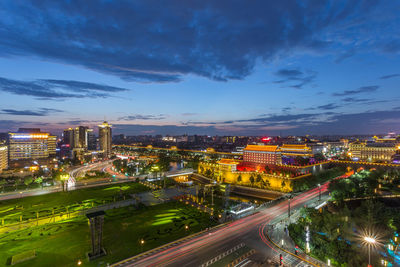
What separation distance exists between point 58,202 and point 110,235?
27.6 meters

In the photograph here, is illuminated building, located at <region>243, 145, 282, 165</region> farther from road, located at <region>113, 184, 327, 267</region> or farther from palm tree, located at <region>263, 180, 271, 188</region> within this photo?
road, located at <region>113, 184, 327, 267</region>

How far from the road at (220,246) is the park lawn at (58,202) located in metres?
30.4

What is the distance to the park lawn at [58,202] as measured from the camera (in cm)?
4547

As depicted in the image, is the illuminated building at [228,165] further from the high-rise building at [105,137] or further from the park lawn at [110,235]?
the high-rise building at [105,137]

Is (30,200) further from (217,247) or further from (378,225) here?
(378,225)

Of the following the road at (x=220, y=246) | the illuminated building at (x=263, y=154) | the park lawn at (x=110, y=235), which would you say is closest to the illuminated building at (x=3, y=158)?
the park lawn at (x=110, y=235)

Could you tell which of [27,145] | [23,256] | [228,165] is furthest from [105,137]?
[23,256]

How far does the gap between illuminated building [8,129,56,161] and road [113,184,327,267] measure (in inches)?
4314

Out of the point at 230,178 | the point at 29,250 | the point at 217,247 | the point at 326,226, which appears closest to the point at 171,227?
the point at 217,247

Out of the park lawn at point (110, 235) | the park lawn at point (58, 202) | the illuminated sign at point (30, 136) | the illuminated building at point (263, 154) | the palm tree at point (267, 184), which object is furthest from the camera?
the illuminated sign at point (30, 136)

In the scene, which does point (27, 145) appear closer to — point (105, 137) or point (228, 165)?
point (105, 137)

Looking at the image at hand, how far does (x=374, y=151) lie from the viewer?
116 meters

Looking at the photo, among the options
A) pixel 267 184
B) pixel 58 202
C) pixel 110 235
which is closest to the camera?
pixel 110 235

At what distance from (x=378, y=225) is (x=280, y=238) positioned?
51.5ft
